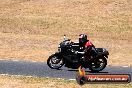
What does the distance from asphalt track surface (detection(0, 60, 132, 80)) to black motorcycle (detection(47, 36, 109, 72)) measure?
11.7 inches

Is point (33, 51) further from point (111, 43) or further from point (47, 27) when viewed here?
Result: point (47, 27)

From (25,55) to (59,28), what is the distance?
408 inches

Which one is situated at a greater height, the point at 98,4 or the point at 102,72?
the point at 98,4

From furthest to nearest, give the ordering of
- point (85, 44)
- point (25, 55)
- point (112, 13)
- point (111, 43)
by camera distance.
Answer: point (112, 13) < point (111, 43) < point (25, 55) < point (85, 44)

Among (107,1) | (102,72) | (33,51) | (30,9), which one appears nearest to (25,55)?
(33,51)

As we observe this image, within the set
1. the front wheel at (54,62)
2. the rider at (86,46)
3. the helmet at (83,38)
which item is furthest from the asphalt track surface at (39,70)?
the helmet at (83,38)

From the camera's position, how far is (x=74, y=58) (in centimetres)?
1948

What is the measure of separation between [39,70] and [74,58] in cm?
178

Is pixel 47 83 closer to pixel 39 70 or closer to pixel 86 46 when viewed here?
pixel 39 70

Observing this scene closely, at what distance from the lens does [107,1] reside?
135ft

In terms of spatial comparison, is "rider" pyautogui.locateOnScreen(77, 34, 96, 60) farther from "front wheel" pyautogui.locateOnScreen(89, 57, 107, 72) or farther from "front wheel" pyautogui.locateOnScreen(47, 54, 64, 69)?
"front wheel" pyautogui.locateOnScreen(47, 54, 64, 69)

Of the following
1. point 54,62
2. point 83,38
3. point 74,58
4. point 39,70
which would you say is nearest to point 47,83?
point 39,70

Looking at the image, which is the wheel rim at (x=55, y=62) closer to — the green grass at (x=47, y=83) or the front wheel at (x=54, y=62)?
the front wheel at (x=54, y=62)

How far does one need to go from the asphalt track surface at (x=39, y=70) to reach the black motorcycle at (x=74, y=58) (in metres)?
0.30
